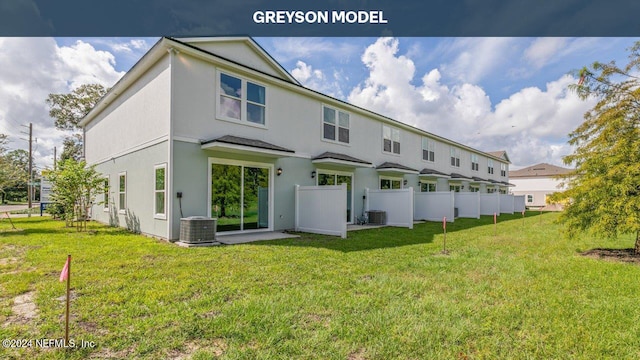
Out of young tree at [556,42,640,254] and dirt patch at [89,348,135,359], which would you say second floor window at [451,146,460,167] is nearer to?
young tree at [556,42,640,254]

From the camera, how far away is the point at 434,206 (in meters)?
16.9

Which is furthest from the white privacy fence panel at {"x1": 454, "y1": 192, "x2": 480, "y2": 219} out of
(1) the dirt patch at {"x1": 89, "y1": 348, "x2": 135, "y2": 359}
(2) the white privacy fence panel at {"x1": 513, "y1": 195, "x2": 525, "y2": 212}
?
(1) the dirt patch at {"x1": 89, "y1": 348, "x2": 135, "y2": 359}

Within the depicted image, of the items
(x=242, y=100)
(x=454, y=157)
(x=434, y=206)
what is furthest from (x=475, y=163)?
(x=242, y=100)

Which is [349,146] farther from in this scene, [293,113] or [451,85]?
[451,85]

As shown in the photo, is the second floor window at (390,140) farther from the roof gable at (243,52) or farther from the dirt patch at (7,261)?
the dirt patch at (7,261)

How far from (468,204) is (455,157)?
6128mm

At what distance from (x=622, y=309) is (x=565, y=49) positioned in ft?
32.7

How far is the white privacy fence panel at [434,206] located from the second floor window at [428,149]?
454 centimetres

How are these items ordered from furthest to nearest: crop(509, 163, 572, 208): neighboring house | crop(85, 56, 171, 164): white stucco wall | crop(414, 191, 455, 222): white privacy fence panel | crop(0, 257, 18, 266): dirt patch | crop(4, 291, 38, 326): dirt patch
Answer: crop(509, 163, 572, 208): neighboring house < crop(414, 191, 455, 222): white privacy fence panel < crop(85, 56, 171, 164): white stucco wall < crop(0, 257, 18, 266): dirt patch < crop(4, 291, 38, 326): dirt patch

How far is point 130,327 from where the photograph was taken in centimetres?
328

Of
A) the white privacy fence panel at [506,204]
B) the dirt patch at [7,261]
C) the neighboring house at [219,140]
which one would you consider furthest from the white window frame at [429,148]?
the dirt patch at [7,261]

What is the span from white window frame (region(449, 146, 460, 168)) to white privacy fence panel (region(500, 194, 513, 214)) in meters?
4.63

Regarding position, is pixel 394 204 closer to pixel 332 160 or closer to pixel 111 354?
pixel 332 160

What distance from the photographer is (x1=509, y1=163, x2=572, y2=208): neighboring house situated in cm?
4303
